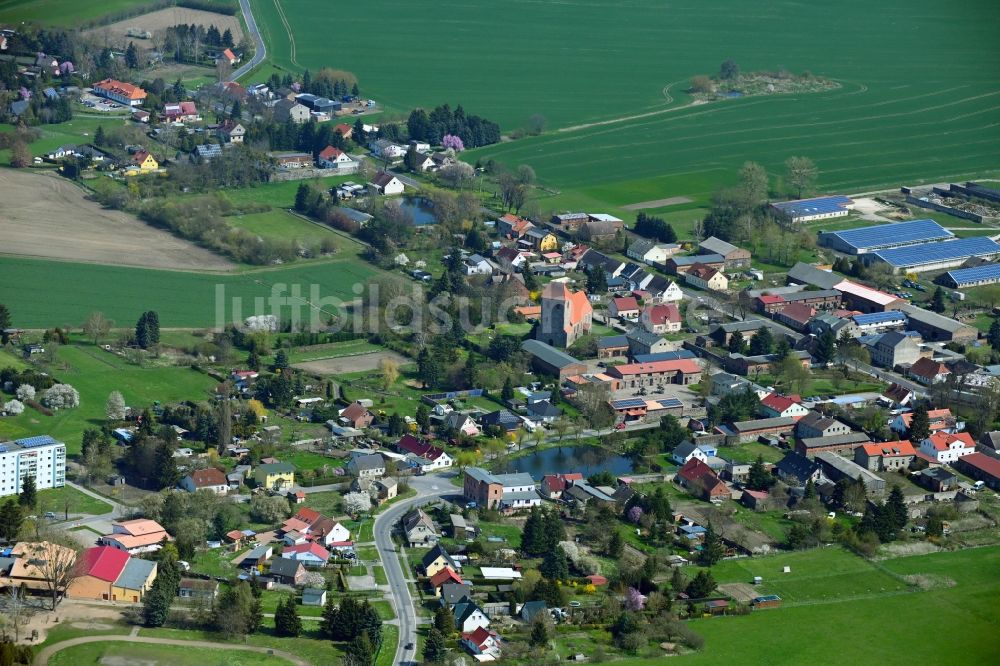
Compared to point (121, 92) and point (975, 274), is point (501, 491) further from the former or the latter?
point (121, 92)

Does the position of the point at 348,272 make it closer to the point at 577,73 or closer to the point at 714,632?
the point at 714,632

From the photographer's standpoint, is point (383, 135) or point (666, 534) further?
point (383, 135)

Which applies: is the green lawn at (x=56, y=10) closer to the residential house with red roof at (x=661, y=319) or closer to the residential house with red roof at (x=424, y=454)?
the residential house with red roof at (x=661, y=319)

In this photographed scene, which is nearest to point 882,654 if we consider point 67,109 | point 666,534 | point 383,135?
point 666,534

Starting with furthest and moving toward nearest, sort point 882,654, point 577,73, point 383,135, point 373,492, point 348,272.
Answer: point 577,73
point 383,135
point 348,272
point 373,492
point 882,654

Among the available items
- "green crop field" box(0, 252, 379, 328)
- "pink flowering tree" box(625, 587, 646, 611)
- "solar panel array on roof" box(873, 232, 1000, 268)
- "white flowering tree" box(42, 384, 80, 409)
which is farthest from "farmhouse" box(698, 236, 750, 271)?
"pink flowering tree" box(625, 587, 646, 611)
